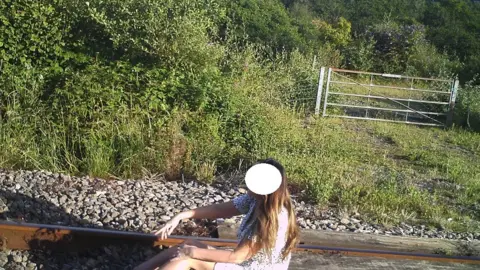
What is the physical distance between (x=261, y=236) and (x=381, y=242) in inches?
111

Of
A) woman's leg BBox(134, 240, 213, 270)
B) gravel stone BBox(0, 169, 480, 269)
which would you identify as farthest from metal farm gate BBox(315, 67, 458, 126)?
woman's leg BBox(134, 240, 213, 270)

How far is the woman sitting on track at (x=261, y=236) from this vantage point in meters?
3.71

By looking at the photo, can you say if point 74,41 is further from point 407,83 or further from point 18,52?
point 407,83

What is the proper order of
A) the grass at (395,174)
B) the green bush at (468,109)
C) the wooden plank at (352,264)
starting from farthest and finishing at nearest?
the green bush at (468,109), the grass at (395,174), the wooden plank at (352,264)

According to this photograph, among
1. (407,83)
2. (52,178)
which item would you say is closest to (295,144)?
(52,178)

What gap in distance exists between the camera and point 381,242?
619 cm

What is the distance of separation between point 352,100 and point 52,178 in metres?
13.2

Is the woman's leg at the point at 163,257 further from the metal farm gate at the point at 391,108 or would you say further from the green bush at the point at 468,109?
the green bush at the point at 468,109

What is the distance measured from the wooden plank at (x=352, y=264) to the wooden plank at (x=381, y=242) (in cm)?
43

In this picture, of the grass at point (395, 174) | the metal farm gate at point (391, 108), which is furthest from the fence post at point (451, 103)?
the grass at point (395, 174)

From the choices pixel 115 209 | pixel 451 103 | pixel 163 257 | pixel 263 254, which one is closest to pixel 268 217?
pixel 263 254

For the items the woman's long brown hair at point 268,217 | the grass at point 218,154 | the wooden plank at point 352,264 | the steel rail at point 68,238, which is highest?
the woman's long brown hair at point 268,217

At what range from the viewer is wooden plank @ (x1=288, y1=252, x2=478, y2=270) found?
5379 mm

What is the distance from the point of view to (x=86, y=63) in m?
9.46
